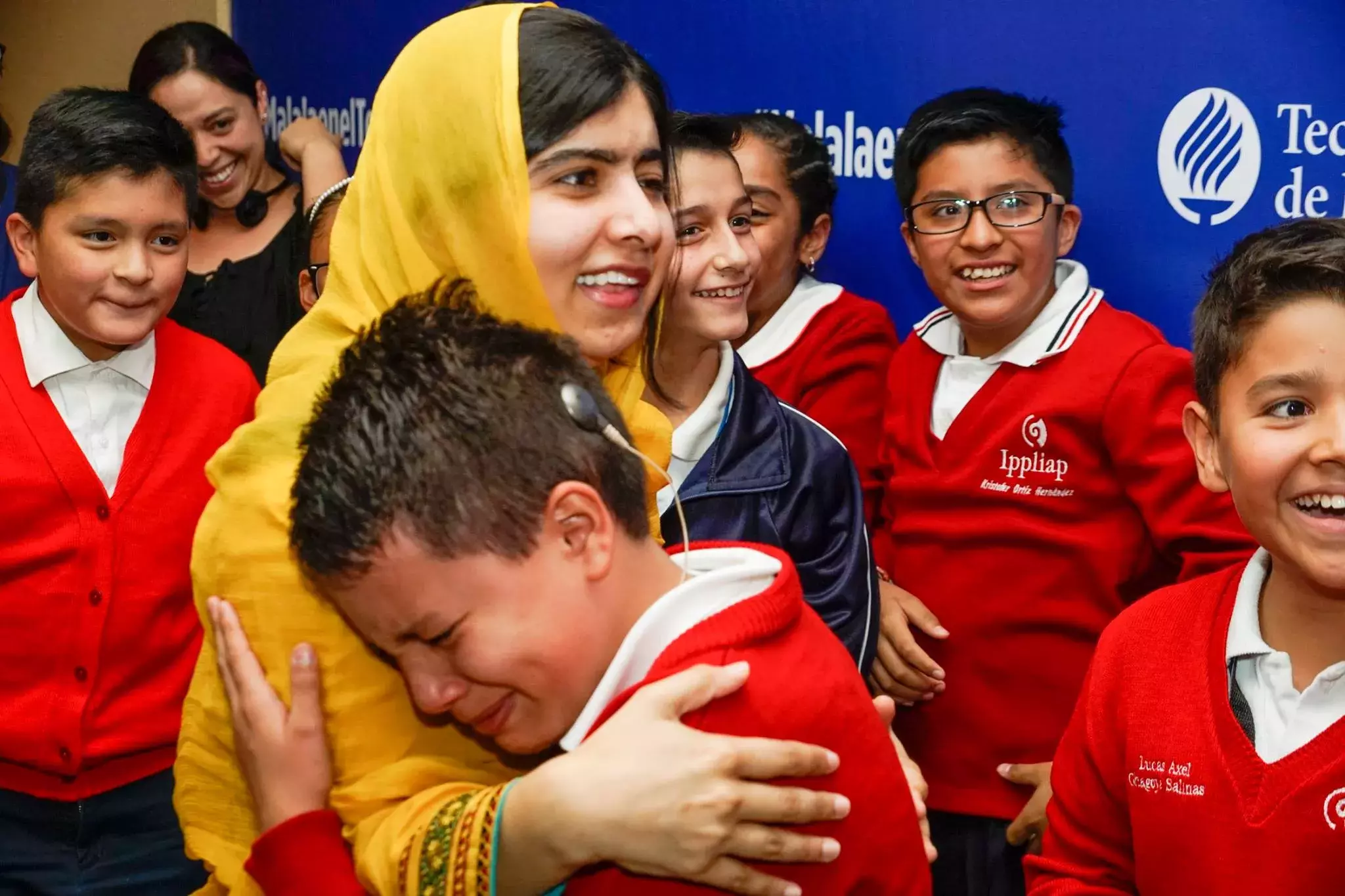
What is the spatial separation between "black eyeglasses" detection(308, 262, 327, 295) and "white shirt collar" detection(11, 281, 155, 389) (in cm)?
45

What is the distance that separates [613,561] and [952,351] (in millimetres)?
1312

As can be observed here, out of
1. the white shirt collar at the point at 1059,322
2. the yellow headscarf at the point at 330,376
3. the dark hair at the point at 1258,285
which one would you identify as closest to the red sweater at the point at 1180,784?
the dark hair at the point at 1258,285

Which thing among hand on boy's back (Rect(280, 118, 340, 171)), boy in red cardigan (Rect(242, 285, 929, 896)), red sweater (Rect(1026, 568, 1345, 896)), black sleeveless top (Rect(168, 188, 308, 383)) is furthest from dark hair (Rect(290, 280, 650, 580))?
hand on boy's back (Rect(280, 118, 340, 171))

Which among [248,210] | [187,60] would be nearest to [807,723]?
[248,210]

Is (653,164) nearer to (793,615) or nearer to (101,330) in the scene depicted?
(793,615)

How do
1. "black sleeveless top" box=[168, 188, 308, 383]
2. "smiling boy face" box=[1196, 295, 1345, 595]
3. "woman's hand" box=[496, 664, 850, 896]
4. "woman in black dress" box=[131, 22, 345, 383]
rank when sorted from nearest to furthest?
"woman's hand" box=[496, 664, 850, 896], "smiling boy face" box=[1196, 295, 1345, 595], "black sleeveless top" box=[168, 188, 308, 383], "woman in black dress" box=[131, 22, 345, 383]

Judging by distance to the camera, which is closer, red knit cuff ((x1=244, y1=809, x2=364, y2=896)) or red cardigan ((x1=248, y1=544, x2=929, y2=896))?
red cardigan ((x1=248, y1=544, x2=929, y2=896))

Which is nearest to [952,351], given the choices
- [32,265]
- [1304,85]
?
[1304,85]

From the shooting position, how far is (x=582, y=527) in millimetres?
1109

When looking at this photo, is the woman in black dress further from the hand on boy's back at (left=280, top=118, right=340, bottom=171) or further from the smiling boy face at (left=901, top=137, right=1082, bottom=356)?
the smiling boy face at (left=901, top=137, right=1082, bottom=356)

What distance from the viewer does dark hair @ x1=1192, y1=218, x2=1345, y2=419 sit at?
1.34 m

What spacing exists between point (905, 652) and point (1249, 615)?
0.83m

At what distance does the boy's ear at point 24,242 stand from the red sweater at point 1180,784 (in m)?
1.57

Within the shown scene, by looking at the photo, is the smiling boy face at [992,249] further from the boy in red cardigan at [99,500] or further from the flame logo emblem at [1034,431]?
the boy in red cardigan at [99,500]
